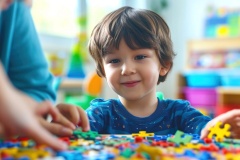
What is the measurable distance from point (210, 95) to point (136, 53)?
8.85 ft

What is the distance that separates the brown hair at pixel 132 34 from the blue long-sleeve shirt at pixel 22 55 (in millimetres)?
290

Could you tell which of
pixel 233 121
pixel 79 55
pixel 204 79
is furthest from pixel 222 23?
pixel 233 121

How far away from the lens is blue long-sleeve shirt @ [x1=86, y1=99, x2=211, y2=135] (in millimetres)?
1007

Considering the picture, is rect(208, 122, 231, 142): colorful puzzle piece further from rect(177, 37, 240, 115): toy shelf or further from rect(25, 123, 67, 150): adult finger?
rect(177, 37, 240, 115): toy shelf

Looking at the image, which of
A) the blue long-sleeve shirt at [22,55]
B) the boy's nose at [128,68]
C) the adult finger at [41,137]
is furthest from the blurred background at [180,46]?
the adult finger at [41,137]

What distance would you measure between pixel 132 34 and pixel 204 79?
8.81 ft

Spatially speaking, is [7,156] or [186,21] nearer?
[7,156]

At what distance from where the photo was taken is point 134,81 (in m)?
1.04

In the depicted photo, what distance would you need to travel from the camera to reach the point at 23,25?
0.85 metres

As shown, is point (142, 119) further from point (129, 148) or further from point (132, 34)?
point (129, 148)

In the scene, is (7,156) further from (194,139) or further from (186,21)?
(186,21)

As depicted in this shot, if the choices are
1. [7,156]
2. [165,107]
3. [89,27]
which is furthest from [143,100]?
[89,27]

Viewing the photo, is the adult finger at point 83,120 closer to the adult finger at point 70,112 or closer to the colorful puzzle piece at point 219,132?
the adult finger at point 70,112

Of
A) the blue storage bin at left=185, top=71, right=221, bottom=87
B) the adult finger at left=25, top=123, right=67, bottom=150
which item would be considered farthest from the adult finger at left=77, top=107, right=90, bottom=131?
the blue storage bin at left=185, top=71, right=221, bottom=87
